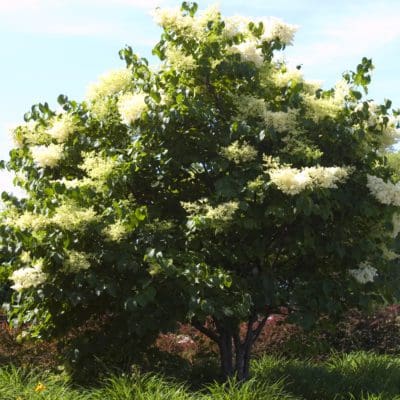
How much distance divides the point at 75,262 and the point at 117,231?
0.50 metres

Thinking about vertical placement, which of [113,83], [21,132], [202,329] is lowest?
[202,329]

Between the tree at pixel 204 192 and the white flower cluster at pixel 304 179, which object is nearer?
the white flower cluster at pixel 304 179

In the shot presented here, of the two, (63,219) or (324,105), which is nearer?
(63,219)

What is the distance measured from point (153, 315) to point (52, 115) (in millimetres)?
2584

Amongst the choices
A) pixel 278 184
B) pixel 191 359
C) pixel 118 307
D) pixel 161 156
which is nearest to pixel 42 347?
pixel 191 359

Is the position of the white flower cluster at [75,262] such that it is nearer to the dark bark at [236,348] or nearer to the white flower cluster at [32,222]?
the white flower cluster at [32,222]

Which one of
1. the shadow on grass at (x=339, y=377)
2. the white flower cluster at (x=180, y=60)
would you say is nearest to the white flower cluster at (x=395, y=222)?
the shadow on grass at (x=339, y=377)

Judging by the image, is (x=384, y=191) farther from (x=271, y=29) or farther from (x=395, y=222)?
(x=271, y=29)

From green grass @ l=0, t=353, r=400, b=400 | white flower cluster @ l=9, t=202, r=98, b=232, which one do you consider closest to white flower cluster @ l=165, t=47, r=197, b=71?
white flower cluster @ l=9, t=202, r=98, b=232

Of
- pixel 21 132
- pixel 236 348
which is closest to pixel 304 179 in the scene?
pixel 236 348

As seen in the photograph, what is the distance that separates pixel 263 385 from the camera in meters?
6.50

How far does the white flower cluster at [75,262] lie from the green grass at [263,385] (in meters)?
1.20

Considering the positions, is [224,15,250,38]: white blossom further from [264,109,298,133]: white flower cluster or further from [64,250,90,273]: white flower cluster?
[64,250,90,273]: white flower cluster

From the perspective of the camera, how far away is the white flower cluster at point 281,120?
646cm
